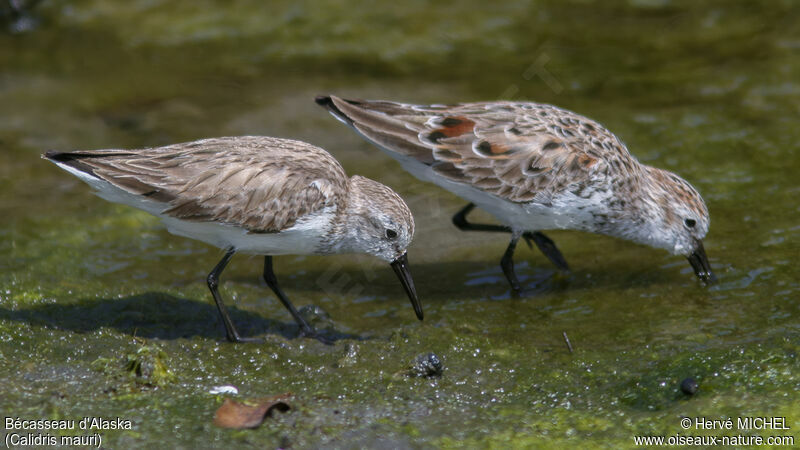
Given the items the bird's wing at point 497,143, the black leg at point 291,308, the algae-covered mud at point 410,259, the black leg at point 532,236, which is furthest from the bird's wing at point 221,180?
the black leg at point 532,236

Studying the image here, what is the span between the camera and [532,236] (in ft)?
28.3

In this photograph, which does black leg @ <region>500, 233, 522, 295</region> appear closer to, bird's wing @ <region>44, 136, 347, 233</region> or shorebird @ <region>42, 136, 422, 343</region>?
shorebird @ <region>42, 136, 422, 343</region>

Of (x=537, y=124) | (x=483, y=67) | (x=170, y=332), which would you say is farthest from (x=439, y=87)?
(x=170, y=332)

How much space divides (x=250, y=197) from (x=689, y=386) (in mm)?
3392

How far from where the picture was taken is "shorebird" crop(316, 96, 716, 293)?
315 inches

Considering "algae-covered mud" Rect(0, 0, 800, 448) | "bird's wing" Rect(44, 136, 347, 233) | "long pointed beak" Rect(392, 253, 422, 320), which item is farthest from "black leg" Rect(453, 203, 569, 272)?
"bird's wing" Rect(44, 136, 347, 233)

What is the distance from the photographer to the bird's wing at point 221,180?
6750mm

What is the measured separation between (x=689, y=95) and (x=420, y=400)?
6556mm

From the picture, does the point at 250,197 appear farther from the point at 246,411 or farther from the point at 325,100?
the point at 246,411

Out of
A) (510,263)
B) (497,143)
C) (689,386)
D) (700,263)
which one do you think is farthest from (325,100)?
(689,386)

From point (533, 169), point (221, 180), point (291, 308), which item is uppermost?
point (221, 180)

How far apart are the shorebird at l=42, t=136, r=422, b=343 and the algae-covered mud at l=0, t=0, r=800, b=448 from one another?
2.33 ft

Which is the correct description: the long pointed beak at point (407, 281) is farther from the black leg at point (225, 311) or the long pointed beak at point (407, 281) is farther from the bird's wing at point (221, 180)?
the black leg at point (225, 311)

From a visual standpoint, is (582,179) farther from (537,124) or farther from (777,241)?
(777,241)
